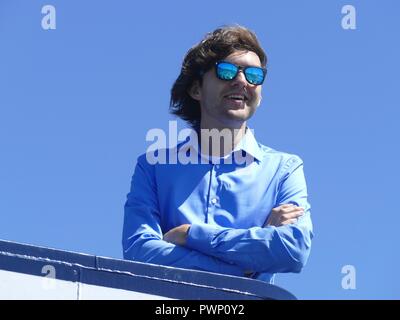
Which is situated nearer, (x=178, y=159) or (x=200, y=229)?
(x=200, y=229)

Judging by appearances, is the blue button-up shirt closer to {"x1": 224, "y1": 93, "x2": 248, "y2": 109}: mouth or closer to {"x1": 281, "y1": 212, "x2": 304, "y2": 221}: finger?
{"x1": 281, "y1": 212, "x2": 304, "y2": 221}: finger

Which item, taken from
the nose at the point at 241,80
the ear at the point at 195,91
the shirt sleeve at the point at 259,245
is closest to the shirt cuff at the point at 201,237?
the shirt sleeve at the point at 259,245

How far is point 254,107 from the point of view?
7266 mm

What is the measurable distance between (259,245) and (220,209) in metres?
0.50

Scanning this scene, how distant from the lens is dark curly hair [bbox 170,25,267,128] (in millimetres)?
7387

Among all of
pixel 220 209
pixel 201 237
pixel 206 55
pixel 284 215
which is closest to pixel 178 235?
pixel 201 237

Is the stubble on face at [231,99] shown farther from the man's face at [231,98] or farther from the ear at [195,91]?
the ear at [195,91]

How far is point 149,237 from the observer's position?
274 inches

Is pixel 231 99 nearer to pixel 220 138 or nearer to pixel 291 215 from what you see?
pixel 220 138

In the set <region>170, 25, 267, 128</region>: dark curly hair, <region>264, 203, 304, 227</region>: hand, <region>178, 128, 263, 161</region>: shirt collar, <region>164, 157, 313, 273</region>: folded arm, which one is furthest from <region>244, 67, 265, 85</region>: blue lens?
<region>164, 157, 313, 273</region>: folded arm

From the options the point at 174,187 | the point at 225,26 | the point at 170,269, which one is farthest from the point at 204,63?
the point at 170,269

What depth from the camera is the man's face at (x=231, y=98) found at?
7.21 metres
